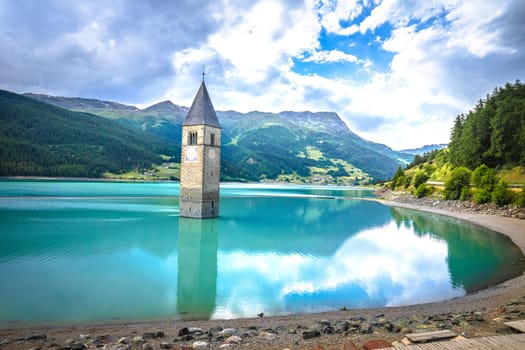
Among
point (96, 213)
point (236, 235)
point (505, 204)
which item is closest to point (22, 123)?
point (96, 213)

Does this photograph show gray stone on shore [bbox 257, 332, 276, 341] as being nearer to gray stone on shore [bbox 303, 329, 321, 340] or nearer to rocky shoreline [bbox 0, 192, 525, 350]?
rocky shoreline [bbox 0, 192, 525, 350]

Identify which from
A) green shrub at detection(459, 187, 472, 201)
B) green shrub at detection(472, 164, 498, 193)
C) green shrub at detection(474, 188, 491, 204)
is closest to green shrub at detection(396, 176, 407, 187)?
green shrub at detection(459, 187, 472, 201)

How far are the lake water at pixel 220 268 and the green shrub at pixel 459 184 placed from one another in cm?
1964

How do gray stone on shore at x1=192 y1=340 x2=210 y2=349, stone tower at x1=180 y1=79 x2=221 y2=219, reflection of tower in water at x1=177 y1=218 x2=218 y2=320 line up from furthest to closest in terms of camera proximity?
stone tower at x1=180 y1=79 x2=221 y2=219 → reflection of tower in water at x1=177 y1=218 x2=218 y2=320 → gray stone on shore at x1=192 y1=340 x2=210 y2=349

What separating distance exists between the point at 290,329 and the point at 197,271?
991 cm

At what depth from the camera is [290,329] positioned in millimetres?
9797

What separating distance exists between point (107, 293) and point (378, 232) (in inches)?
1109

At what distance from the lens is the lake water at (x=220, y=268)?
13.0 m

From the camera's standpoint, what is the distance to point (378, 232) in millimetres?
35250

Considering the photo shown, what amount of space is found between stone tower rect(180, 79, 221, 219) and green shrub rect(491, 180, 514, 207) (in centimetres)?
3614

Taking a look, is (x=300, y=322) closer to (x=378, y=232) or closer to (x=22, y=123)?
(x=378, y=232)

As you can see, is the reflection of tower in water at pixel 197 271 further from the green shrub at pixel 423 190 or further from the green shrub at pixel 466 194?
the green shrub at pixel 423 190

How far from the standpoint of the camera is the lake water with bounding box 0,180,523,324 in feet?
42.8

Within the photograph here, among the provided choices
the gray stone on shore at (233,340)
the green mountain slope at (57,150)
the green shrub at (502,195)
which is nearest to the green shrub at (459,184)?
the green shrub at (502,195)
